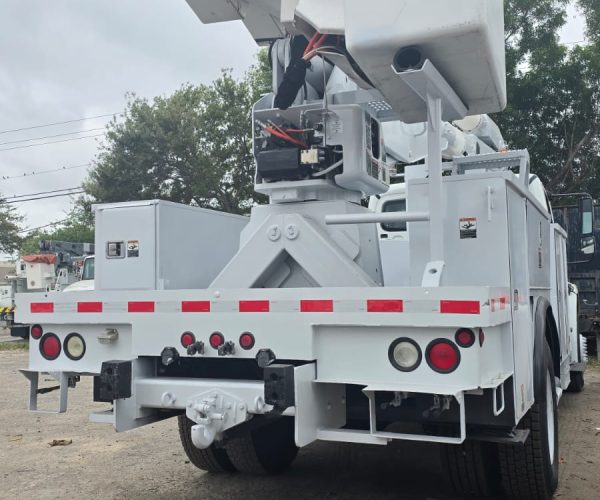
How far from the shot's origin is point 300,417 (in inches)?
118

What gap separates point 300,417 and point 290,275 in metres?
1.18

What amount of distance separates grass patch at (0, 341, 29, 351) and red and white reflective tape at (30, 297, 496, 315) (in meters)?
14.6

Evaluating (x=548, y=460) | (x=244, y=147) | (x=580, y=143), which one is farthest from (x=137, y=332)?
(x=244, y=147)

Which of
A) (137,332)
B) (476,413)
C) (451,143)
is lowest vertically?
(476,413)

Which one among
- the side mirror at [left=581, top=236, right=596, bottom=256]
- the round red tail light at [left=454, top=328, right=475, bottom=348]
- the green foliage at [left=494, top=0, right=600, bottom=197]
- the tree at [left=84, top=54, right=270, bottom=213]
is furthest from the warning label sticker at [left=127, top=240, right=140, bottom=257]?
the tree at [left=84, top=54, right=270, bottom=213]

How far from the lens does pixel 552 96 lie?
1786 centimetres

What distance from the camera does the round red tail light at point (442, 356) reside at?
2881 millimetres

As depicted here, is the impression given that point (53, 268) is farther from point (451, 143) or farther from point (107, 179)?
point (451, 143)

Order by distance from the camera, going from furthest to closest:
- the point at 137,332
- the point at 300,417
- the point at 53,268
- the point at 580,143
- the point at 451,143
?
the point at 53,268 < the point at 580,143 < the point at 451,143 < the point at 137,332 < the point at 300,417

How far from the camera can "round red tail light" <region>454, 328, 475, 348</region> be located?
286 cm

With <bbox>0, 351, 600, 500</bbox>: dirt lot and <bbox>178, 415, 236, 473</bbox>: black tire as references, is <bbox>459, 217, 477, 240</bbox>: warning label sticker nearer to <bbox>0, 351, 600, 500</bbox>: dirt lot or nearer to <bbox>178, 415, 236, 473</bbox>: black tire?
<bbox>0, 351, 600, 500</bbox>: dirt lot

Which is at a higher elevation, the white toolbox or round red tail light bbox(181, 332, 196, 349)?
the white toolbox

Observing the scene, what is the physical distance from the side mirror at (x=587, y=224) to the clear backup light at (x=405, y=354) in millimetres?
4541

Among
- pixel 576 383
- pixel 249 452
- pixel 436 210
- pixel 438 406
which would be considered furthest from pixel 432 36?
pixel 576 383
